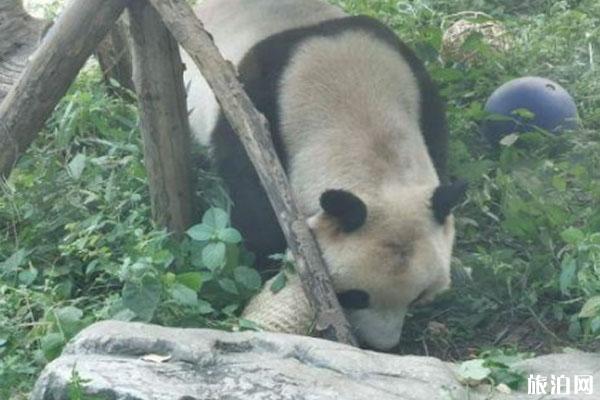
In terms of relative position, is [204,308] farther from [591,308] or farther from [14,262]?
[591,308]

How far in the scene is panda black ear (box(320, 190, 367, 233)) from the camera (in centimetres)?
531

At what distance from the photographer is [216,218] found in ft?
18.4

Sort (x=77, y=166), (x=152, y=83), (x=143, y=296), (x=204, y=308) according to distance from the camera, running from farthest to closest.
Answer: (x=77, y=166) → (x=152, y=83) → (x=204, y=308) → (x=143, y=296)

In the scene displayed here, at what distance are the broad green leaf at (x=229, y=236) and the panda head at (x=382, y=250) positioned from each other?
328mm

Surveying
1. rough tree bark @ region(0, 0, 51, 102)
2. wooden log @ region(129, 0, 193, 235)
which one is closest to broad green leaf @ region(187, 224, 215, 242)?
wooden log @ region(129, 0, 193, 235)

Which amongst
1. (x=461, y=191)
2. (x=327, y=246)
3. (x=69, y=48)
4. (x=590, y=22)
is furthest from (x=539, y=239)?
(x=590, y=22)

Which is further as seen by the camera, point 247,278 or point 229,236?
point 247,278

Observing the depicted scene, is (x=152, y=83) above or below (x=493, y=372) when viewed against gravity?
above

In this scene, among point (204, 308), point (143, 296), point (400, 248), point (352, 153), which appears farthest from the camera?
point (352, 153)

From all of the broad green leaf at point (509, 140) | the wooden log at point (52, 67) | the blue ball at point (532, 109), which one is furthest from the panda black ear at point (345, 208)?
the blue ball at point (532, 109)

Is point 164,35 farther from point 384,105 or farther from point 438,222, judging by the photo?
point 438,222

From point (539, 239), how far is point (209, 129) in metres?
1.72

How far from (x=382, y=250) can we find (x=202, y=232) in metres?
0.79

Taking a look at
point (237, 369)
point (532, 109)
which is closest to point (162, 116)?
point (237, 369)
